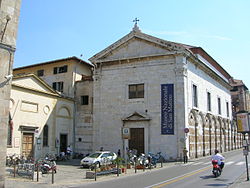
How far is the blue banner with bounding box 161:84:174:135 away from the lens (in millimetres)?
24453

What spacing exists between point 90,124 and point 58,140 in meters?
3.90

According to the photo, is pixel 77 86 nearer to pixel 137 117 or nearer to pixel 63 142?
pixel 63 142

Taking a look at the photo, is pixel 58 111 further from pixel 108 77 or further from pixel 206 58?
pixel 206 58

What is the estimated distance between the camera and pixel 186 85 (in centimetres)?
2542

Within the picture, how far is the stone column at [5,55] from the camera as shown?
10877mm

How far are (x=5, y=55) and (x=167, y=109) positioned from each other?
653 inches

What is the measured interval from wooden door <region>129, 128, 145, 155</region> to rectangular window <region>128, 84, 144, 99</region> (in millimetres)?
3283

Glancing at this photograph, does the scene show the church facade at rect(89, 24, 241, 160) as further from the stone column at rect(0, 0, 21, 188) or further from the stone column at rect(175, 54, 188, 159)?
the stone column at rect(0, 0, 21, 188)

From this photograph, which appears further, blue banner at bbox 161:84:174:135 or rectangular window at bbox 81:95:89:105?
rectangular window at bbox 81:95:89:105

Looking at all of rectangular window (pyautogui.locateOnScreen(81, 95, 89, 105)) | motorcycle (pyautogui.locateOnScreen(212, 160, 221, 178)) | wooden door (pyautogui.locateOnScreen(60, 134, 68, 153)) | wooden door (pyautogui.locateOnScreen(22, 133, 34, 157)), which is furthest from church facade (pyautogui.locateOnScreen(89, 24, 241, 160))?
motorcycle (pyautogui.locateOnScreen(212, 160, 221, 178))

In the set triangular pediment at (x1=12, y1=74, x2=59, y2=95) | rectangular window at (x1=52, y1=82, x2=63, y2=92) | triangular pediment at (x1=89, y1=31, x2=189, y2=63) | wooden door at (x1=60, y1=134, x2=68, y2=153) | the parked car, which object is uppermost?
triangular pediment at (x1=89, y1=31, x2=189, y2=63)

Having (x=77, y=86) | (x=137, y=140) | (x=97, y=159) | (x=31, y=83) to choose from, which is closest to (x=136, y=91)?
(x=137, y=140)

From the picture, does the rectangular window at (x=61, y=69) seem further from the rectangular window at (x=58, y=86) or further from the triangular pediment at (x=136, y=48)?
the triangular pediment at (x=136, y=48)

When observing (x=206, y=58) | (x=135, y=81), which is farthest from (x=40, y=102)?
(x=206, y=58)
